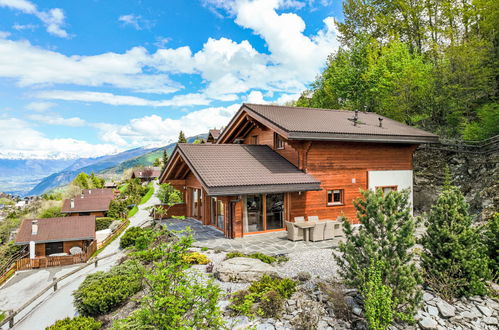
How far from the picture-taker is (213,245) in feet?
33.9

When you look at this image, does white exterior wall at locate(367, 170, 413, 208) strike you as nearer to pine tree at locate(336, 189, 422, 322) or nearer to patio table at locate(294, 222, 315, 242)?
patio table at locate(294, 222, 315, 242)

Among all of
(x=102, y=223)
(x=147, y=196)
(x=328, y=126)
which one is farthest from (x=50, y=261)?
(x=147, y=196)

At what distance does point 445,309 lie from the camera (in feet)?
19.9

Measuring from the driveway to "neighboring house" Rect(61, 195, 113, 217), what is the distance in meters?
9.60

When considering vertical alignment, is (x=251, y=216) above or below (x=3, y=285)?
above

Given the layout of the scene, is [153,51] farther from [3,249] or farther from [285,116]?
[3,249]

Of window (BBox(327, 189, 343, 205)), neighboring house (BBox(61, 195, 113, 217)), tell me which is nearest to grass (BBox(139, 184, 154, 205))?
neighboring house (BBox(61, 195, 113, 217))

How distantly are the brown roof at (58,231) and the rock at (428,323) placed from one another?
28.6 m

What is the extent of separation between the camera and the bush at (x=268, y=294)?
5.98 m

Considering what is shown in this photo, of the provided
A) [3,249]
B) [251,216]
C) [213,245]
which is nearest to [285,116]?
[251,216]

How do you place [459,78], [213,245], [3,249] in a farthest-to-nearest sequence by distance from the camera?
[3,249] < [459,78] < [213,245]

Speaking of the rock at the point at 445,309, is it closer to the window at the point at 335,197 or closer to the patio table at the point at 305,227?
the patio table at the point at 305,227

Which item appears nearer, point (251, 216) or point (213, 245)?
point (213, 245)

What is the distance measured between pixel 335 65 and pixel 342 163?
1786 centimetres
